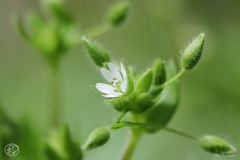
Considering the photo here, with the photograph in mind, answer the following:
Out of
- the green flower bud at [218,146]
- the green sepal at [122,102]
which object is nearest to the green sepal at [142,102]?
the green sepal at [122,102]

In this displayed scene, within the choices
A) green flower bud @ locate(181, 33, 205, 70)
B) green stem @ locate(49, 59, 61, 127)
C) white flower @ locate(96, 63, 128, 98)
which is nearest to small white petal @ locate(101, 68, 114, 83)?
white flower @ locate(96, 63, 128, 98)

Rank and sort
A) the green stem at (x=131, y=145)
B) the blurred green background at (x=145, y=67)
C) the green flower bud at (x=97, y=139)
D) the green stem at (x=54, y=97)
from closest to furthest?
the green flower bud at (x=97, y=139) → the green stem at (x=131, y=145) → the green stem at (x=54, y=97) → the blurred green background at (x=145, y=67)

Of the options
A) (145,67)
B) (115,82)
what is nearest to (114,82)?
(115,82)

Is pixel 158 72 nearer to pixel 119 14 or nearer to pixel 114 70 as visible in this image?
pixel 114 70

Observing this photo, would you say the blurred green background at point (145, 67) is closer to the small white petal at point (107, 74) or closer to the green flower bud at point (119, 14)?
the green flower bud at point (119, 14)

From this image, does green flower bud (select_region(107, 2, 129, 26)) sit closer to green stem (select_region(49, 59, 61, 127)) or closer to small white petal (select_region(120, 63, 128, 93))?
green stem (select_region(49, 59, 61, 127))

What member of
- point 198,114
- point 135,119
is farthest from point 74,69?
point 135,119
